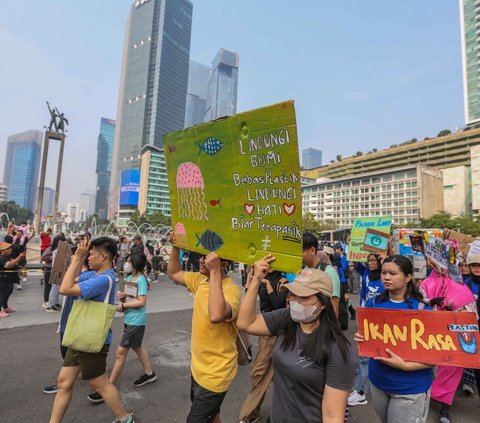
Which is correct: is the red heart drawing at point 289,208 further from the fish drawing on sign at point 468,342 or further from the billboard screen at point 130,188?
the billboard screen at point 130,188

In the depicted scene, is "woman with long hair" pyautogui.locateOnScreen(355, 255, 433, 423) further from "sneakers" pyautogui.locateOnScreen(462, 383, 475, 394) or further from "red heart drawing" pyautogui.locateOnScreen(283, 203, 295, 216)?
"sneakers" pyautogui.locateOnScreen(462, 383, 475, 394)

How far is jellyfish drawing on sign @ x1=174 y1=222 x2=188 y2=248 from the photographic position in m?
2.52

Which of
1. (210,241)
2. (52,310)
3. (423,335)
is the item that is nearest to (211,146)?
(210,241)

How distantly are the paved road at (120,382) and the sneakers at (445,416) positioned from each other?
0.41 ft

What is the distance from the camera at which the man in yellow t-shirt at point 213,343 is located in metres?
2.06

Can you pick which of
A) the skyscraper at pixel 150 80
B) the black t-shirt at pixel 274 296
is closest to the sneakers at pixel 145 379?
the black t-shirt at pixel 274 296

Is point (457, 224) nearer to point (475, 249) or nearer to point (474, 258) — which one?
point (475, 249)

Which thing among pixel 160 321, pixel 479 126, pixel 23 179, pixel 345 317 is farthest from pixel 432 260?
pixel 23 179

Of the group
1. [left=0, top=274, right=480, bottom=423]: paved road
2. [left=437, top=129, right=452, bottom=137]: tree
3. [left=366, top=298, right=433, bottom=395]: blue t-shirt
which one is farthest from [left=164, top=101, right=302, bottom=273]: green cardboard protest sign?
[left=437, top=129, right=452, bottom=137]: tree

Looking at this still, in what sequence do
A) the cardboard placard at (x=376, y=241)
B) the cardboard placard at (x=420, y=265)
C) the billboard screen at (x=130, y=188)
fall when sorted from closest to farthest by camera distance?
the cardboard placard at (x=376, y=241)
the cardboard placard at (x=420, y=265)
the billboard screen at (x=130, y=188)

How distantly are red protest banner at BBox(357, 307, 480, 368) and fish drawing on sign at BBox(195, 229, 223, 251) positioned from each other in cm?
113

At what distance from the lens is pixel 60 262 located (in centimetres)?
487

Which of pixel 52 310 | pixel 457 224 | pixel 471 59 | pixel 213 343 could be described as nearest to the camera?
pixel 213 343

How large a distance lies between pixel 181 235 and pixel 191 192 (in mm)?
408
